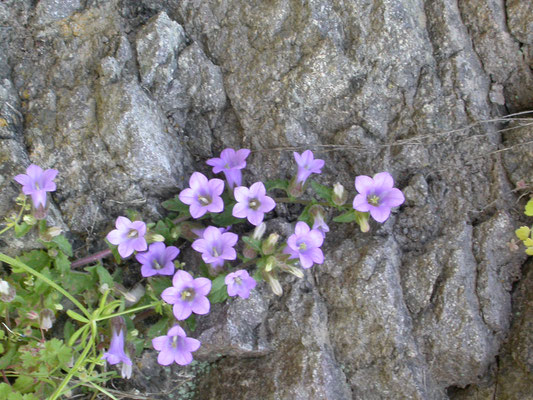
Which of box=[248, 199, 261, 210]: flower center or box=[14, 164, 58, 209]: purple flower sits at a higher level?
box=[14, 164, 58, 209]: purple flower

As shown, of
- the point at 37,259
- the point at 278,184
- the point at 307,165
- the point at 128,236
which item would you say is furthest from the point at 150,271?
the point at 307,165

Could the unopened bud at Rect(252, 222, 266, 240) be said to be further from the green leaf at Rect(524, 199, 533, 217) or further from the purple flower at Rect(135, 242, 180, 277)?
the green leaf at Rect(524, 199, 533, 217)

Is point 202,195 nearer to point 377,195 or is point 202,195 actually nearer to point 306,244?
point 306,244

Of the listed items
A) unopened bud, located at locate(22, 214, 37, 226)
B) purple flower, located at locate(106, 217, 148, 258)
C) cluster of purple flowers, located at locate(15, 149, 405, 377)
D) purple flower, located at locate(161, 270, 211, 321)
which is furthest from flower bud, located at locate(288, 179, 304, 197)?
unopened bud, located at locate(22, 214, 37, 226)

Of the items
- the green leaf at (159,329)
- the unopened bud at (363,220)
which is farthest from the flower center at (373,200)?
the green leaf at (159,329)

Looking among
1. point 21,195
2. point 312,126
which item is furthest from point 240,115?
point 21,195

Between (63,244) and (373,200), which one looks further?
(63,244)
